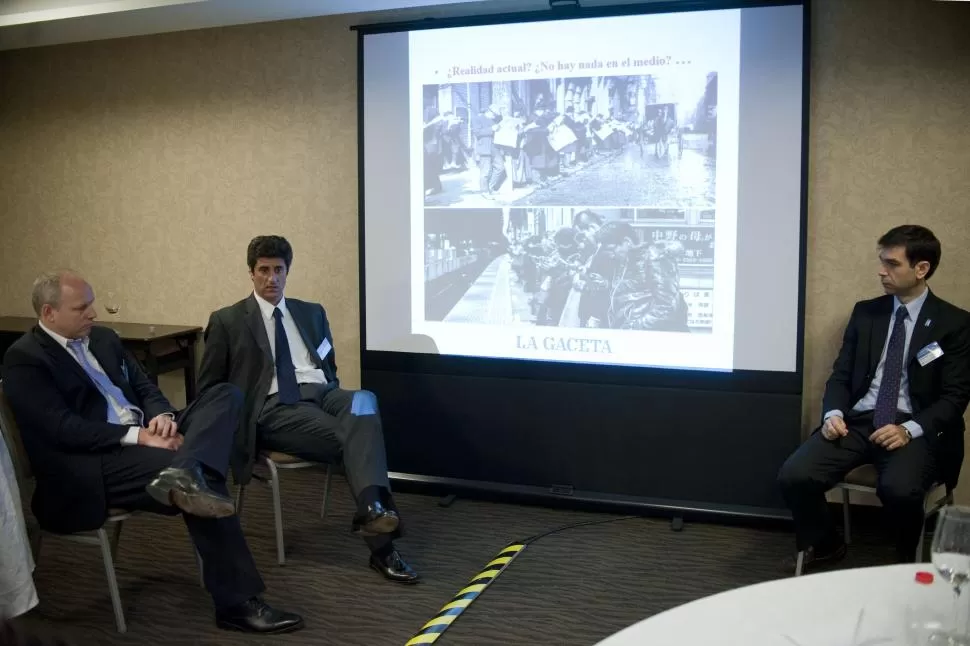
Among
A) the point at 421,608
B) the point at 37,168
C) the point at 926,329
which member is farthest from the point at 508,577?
the point at 37,168

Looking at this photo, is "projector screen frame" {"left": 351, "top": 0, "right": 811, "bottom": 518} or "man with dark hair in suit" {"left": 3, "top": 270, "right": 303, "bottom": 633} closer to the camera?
"man with dark hair in suit" {"left": 3, "top": 270, "right": 303, "bottom": 633}

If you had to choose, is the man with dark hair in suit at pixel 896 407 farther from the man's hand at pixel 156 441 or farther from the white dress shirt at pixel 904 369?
the man's hand at pixel 156 441

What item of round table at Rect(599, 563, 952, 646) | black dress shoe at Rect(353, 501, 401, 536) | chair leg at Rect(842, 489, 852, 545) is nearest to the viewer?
round table at Rect(599, 563, 952, 646)

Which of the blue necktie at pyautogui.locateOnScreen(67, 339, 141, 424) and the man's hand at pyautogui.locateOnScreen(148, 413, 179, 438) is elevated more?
the blue necktie at pyautogui.locateOnScreen(67, 339, 141, 424)

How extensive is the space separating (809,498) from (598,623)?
3.19 ft

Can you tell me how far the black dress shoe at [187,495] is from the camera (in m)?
3.01

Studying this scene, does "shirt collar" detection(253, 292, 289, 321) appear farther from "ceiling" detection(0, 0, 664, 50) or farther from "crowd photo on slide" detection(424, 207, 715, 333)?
"ceiling" detection(0, 0, 664, 50)

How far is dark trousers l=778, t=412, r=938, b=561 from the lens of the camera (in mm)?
3193

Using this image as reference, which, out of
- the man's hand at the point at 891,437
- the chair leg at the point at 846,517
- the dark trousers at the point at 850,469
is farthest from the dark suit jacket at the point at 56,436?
the chair leg at the point at 846,517

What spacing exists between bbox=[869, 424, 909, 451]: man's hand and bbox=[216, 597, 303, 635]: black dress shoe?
2202 millimetres

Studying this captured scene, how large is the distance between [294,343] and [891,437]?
2.48m

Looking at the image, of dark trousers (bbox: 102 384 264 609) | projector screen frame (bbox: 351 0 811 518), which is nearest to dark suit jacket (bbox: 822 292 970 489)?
projector screen frame (bbox: 351 0 811 518)

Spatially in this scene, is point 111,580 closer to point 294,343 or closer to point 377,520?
point 377,520

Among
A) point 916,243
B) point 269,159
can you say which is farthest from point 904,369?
point 269,159
